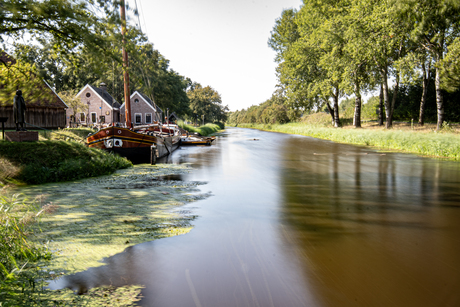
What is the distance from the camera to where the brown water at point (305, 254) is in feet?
11.0

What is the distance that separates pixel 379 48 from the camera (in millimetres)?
23656

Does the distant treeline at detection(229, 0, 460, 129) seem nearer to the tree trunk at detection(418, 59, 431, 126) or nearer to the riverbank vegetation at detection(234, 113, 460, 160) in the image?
the tree trunk at detection(418, 59, 431, 126)

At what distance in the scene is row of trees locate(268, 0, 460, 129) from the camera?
19.9 metres

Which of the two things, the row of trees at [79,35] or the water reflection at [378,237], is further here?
the row of trees at [79,35]

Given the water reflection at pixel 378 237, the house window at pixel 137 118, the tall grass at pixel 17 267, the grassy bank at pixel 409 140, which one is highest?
the house window at pixel 137 118

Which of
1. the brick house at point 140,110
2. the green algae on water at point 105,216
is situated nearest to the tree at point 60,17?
the green algae on water at point 105,216

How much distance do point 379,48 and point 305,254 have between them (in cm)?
2370

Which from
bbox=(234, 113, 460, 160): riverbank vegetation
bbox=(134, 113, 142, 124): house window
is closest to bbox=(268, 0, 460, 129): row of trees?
bbox=(234, 113, 460, 160): riverbank vegetation

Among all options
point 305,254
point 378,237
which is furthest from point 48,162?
point 378,237

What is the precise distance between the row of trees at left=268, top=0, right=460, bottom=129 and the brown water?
15.9 metres

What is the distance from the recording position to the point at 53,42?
325 inches

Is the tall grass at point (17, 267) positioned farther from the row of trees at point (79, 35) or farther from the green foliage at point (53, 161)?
the green foliage at point (53, 161)

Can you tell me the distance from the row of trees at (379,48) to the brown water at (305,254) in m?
15.9

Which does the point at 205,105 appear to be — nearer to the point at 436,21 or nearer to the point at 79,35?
the point at 436,21
